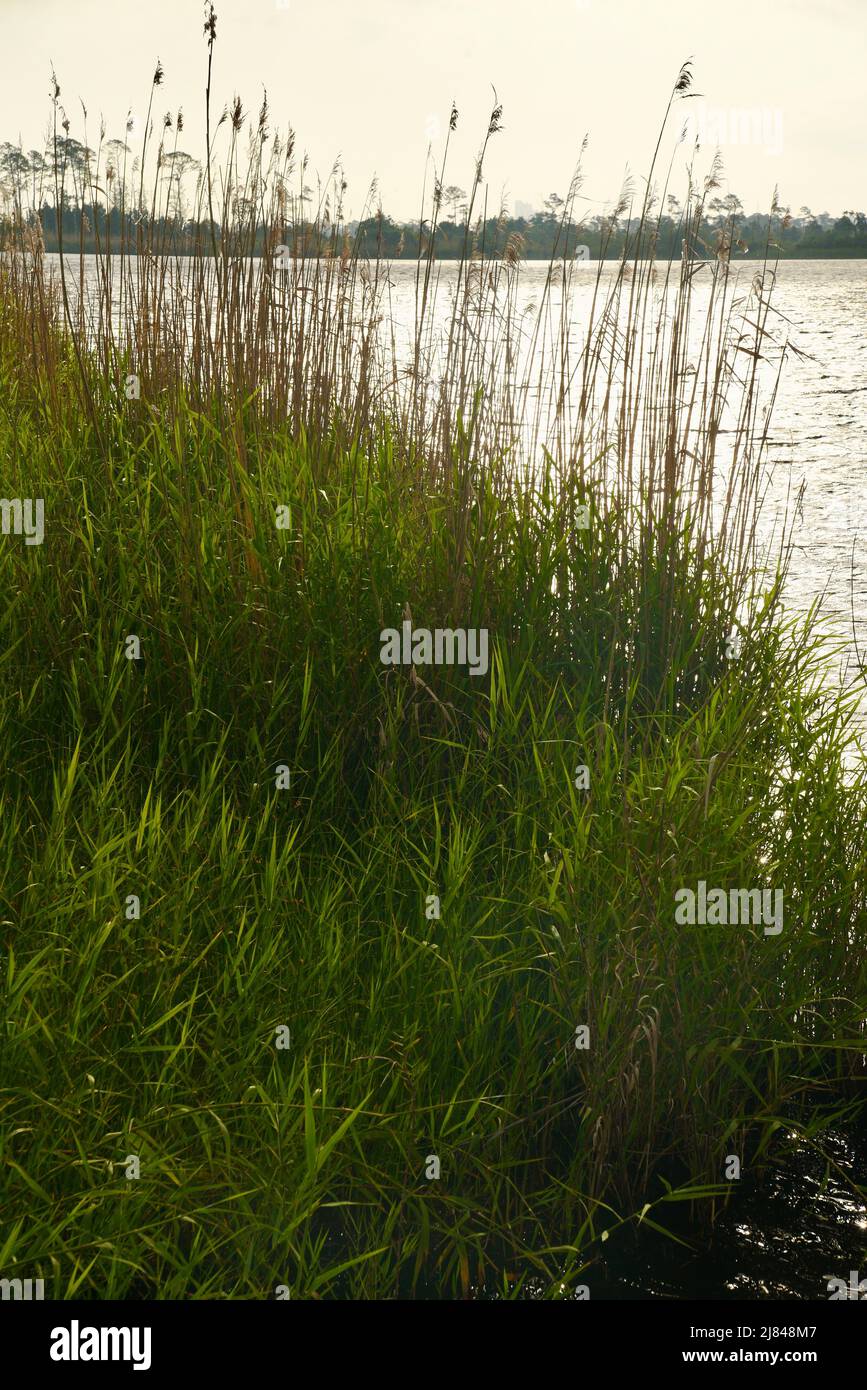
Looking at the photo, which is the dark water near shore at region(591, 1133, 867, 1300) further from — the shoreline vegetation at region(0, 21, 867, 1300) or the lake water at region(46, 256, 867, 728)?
the lake water at region(46, 256, 867, 728)

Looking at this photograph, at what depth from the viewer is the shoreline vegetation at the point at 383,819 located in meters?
1.63

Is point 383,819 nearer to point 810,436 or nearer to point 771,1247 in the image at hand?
point 771,1247

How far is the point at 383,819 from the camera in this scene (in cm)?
235

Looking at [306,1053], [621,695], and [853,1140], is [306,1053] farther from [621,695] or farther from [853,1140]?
[621,695]

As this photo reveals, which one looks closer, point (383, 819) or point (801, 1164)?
point (801, 1164)

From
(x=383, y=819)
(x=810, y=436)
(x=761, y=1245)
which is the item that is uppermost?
(x=810, y=436)

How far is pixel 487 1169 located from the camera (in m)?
1.70

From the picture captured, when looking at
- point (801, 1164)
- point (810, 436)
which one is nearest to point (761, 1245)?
point (801, 1164)

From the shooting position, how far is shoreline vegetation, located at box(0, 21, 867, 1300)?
1.63 metres

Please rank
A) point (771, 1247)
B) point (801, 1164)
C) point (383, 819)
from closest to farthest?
point (771, 1247) → point (801, 1164) → point (383, 819)

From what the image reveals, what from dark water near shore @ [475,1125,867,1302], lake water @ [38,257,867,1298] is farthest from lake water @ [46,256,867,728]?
dark water near shore @ [475,1125,867,1302]

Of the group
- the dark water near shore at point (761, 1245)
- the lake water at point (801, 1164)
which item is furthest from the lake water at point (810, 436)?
the dark water near shore at point (761, 1245)
